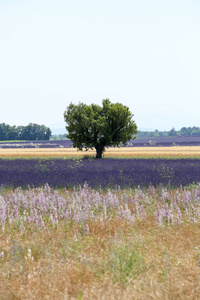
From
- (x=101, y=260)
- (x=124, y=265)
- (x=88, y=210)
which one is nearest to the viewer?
(x=124, y=265)

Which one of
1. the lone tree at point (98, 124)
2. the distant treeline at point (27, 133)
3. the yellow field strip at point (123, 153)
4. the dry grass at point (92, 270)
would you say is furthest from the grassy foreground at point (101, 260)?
the distant treeline at point (27, 133)

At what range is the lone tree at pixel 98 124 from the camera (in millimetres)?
24750

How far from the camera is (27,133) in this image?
340ft

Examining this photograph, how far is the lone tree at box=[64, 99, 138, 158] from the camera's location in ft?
81.2

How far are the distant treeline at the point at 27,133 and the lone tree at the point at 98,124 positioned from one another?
7985 cm

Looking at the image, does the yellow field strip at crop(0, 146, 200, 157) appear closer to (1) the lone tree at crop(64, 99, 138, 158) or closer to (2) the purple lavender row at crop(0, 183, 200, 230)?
(1) the lone tree at crop(64, 99, 138, 158)

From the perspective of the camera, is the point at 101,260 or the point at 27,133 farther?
the point at 27,133

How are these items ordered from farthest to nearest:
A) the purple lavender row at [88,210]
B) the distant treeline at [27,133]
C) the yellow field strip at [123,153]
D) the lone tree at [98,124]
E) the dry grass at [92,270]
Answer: the distant treeline at [27,133]
the yellow field strip at [123,153]
the lone tree at [98,124]
the purple lavender row at [88,210]
the dry grass at [92,270]

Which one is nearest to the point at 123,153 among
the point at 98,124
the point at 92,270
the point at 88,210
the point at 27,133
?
the point at 98,124

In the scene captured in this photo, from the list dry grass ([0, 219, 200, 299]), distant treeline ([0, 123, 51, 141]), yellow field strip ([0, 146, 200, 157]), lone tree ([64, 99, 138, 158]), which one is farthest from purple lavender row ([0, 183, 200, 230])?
distant treeline ([0, 123, 51, 141])

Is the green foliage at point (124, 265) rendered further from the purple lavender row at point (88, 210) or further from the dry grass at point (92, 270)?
the purple lavender row at point (88, 210)

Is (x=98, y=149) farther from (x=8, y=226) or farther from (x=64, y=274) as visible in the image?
(x=64, y=274)

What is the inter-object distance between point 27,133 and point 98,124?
8206 cm

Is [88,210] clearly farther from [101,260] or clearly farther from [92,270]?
[92,270]
